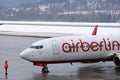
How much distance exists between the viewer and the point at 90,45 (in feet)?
102

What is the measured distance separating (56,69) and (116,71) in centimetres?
444

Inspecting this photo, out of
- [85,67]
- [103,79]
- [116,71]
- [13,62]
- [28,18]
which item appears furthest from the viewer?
[28,18]

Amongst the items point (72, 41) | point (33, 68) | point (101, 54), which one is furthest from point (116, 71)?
point (33, 68)

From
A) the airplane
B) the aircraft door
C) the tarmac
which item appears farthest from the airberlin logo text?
the tarmac

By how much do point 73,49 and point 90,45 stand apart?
1.38 meters

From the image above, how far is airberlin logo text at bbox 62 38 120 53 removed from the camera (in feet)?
99.8

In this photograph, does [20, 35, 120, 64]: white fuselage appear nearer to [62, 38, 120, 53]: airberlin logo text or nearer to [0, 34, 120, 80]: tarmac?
[62, 38, 120, 53]: airberlin logo text

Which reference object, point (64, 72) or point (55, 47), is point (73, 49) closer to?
point (55, 47)

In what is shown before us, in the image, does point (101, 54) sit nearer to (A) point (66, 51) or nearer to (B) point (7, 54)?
(A) point (66, 51)

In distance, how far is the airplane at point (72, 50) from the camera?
29.8 metres

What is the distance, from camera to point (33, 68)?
32219 mm

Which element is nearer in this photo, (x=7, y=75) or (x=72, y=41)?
(x=7, y=75)

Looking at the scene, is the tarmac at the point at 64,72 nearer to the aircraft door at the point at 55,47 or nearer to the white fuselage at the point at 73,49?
the white fuselage at the point at 73,49

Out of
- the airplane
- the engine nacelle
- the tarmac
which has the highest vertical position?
the airplane
